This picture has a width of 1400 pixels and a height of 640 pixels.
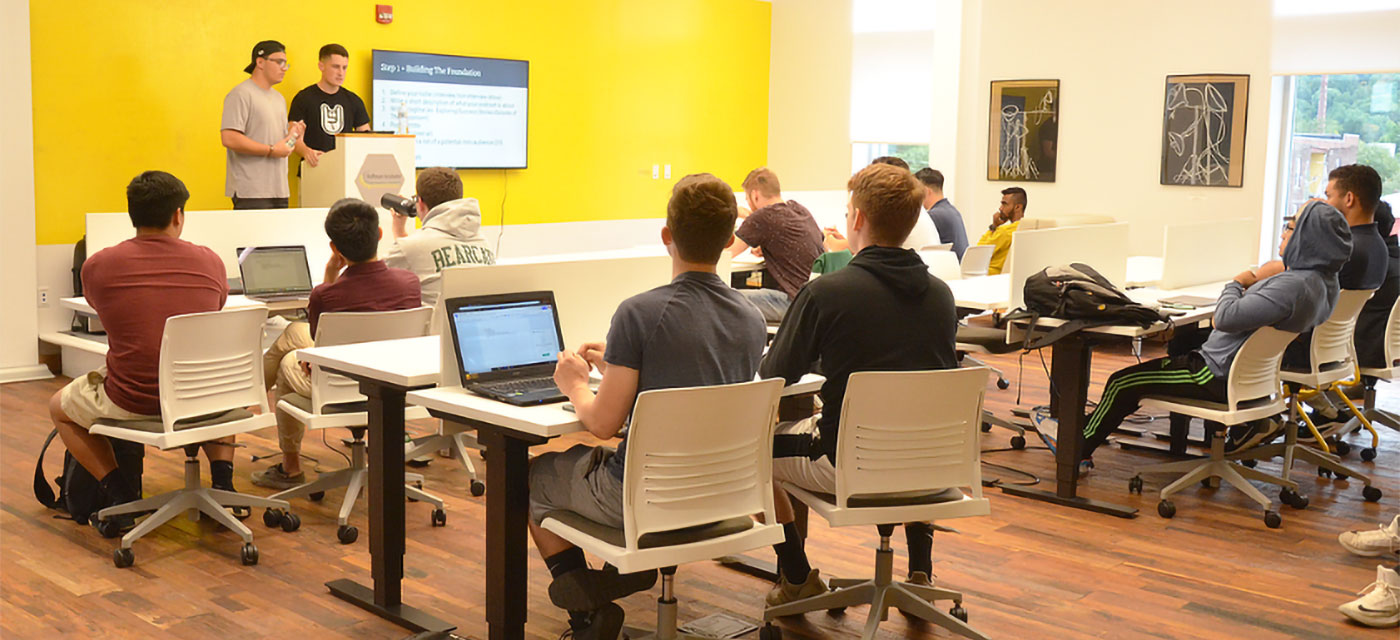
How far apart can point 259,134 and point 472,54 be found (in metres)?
2.53

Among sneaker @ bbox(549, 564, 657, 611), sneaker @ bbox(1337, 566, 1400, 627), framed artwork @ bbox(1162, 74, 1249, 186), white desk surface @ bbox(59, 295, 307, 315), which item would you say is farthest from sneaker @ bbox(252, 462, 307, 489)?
framed artwork @ bbox(1162, 74, 1249, 186)

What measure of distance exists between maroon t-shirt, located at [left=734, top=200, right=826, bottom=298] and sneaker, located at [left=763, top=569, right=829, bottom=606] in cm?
210

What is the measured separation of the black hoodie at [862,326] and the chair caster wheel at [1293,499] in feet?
8.02

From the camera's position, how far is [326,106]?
792 centimetres

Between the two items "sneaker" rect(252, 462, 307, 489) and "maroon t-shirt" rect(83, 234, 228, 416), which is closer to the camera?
"maroon t-shirt" rect(83, 234, 228, 416)

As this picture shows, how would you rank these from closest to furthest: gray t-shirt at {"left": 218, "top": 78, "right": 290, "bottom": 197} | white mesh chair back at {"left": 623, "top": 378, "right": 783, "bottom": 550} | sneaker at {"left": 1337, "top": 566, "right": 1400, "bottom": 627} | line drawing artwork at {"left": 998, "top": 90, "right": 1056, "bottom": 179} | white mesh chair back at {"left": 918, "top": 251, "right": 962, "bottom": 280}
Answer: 1. white mesh chair back at {"left": 623, "top": 378, "right": 783, "bottom": 550}
2. sneaker at {"left": 1337, "top": 566, "right": 1400, "bottom": 627}
3. white mesh chair back at {"left": 918, "top": 251, "right": 962, "bottom": 280}
4. gray t-shirt at {"left": 218, "top": 78, "right": 290, "bottom": 197}
5. line drawing artwork at {"left": 998, "top": 90, "right": 1056, "bottom": 179}

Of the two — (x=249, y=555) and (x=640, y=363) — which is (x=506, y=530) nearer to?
(x=640, y=363)

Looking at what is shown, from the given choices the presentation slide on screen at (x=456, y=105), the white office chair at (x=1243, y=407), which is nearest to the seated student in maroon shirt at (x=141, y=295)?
the white office chair at (x=1243, y=407)

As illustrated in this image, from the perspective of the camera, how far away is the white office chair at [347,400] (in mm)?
4227

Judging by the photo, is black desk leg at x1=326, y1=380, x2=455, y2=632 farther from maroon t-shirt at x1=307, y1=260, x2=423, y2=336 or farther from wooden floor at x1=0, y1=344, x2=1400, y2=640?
maroon t-shirt at x1=307, y1=260, x2=423, y2=336

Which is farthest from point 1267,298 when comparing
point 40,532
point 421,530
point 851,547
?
point 40,532

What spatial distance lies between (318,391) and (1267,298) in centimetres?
348

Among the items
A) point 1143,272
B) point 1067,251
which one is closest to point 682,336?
point 1067,251

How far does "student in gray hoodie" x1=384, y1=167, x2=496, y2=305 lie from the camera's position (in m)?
4.87
